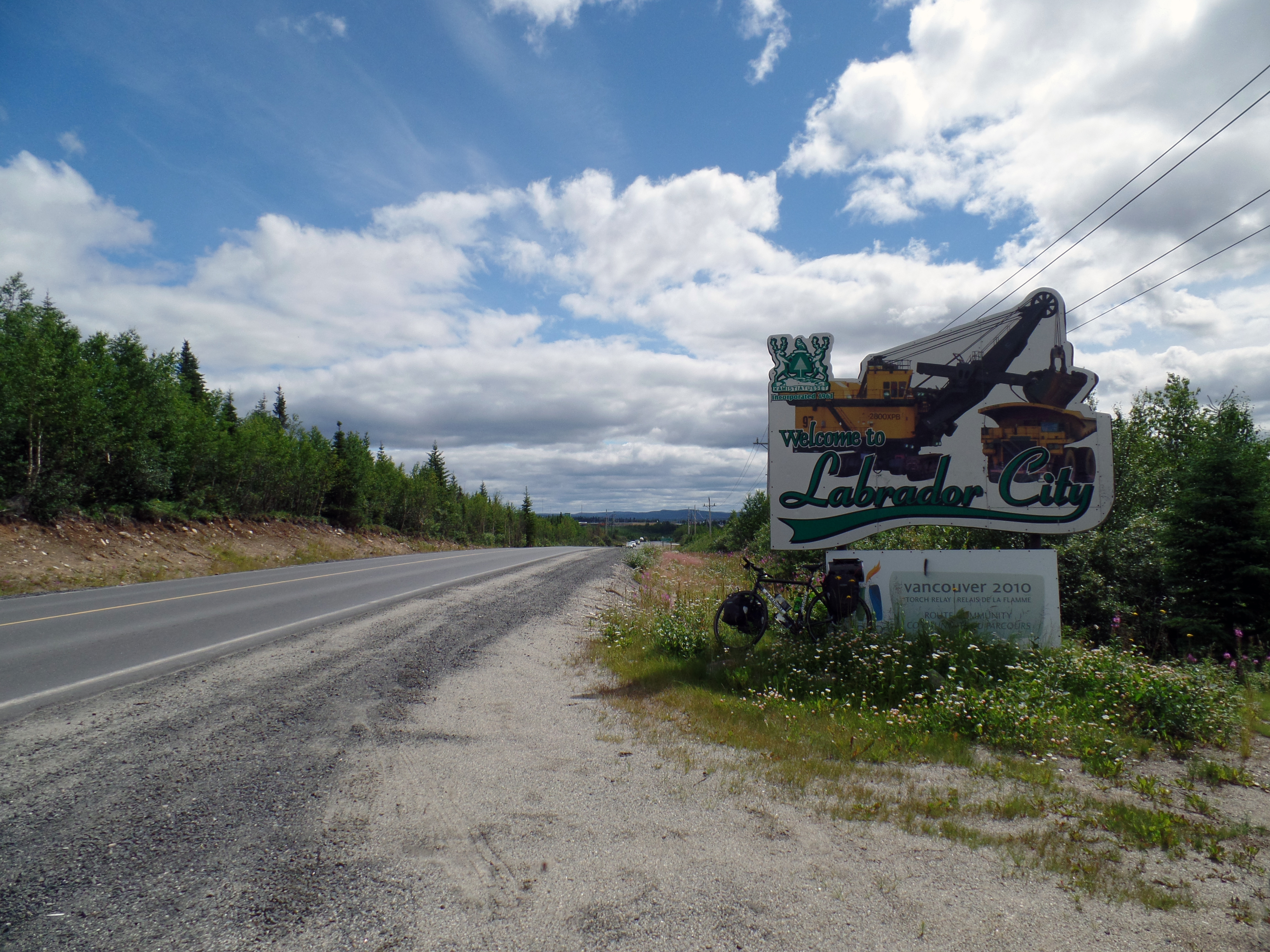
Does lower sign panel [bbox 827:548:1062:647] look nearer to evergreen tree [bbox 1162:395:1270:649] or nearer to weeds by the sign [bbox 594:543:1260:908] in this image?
weeds by the sign [bbox 594:543:1260:908]

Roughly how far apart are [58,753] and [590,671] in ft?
16.9

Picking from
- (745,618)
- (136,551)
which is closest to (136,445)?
(136,551)

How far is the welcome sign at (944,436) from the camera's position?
332 inches

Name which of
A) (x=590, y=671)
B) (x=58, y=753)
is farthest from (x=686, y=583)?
(x=58, y=753)

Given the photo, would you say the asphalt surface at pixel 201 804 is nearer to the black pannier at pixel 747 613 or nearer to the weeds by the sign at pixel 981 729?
the weeds by the sign at pixel 981 729

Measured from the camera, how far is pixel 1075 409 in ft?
27.7

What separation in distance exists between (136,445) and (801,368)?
28.4 metres

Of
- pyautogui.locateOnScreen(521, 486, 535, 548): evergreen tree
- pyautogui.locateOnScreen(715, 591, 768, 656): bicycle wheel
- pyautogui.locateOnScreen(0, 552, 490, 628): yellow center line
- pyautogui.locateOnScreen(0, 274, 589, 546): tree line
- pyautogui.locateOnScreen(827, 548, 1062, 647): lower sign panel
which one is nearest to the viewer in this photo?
pyautogui.locateOnScreen(827, 548, 1062, 647): lower sign panel

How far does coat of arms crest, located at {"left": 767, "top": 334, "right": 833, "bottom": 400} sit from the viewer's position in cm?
888

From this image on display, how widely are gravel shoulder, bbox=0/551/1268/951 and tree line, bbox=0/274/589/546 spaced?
2255cm

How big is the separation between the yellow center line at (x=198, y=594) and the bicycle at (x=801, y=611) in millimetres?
10802

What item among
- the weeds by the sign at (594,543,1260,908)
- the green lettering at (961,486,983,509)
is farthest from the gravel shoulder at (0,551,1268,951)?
the green lettering at (961,486,983,509)

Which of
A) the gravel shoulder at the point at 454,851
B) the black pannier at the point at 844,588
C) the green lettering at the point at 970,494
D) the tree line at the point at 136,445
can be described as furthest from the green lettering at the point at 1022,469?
the tree line at the point at 136,445

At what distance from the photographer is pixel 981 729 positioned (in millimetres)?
5562
